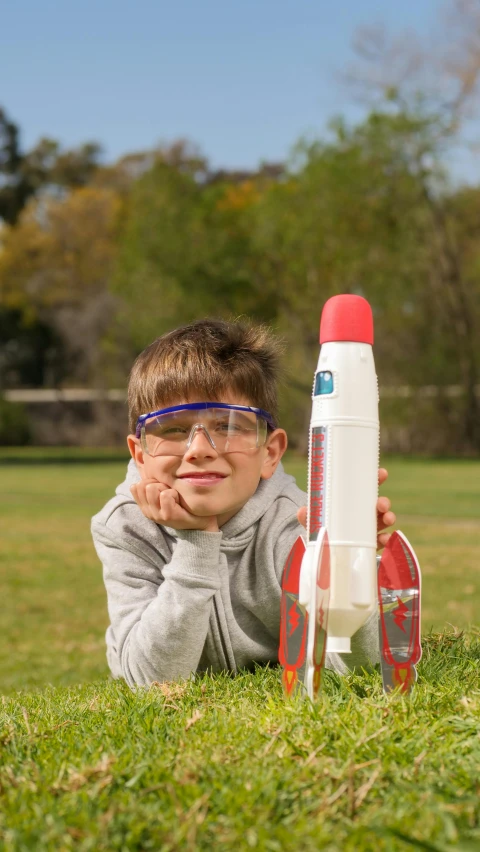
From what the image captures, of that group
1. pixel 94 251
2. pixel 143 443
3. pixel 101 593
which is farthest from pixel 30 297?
pixel 143 443

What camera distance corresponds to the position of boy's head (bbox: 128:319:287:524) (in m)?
2.85

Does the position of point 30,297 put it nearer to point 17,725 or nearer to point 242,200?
point 242,200

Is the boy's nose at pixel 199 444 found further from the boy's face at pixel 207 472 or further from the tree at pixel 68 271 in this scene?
the tree at pixel 68 271

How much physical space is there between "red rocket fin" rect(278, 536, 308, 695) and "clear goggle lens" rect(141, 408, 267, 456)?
1.65ft

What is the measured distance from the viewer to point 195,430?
9.39ft

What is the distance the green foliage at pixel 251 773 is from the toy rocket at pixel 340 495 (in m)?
0.19

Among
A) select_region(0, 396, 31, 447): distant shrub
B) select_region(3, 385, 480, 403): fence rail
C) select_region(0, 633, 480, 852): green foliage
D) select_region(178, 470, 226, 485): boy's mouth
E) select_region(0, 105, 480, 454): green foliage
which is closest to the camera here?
select_region(0, 633, 480, 852): green foliage

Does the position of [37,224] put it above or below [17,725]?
above

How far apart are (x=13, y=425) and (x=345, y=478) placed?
4682 cm

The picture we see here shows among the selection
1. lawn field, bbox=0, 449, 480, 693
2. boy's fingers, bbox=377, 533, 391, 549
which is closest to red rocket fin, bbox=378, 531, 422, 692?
boy's fingers, bbox=377, 533, 391, 549

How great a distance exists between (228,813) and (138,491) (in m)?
1.30

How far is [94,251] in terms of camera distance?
2157 inches

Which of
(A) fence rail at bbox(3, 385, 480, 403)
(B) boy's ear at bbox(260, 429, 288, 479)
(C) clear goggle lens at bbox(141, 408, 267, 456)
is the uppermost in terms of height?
(A) fence rail at bbox(3, 385, 480, 403)

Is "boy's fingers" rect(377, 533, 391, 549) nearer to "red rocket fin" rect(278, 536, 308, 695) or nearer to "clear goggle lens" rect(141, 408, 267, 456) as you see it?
"red rocket fin" rect(278, 536, 308, 695)
